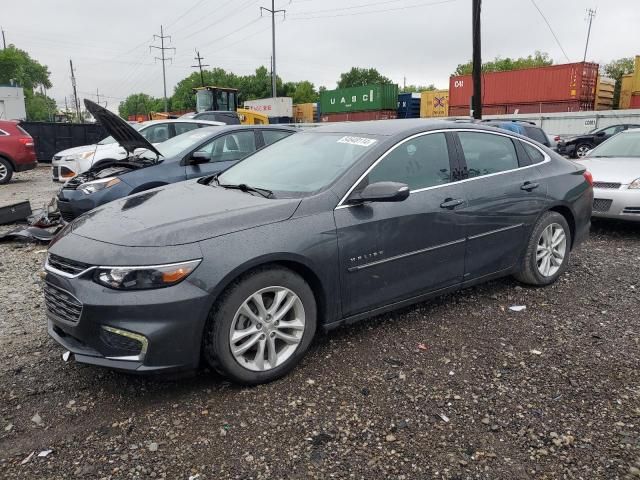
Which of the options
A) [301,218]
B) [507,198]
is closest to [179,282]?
[301,218]

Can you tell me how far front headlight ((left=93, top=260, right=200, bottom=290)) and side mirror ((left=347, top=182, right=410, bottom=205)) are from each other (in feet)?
4.05

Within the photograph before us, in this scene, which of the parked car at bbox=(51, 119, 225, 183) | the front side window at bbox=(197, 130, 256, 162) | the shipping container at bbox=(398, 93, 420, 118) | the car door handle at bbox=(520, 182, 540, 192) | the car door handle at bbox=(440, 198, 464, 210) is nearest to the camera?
the car door handle at bbox=(440, 198, 464, 210)

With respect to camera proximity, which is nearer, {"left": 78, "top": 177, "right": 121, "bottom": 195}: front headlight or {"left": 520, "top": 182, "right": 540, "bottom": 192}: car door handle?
{"left": 520, "top": 182, "right": 540, "bottom": 192}: car door handle

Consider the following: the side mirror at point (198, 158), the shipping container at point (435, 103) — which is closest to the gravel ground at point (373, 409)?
the side mirror at point (198, 158)

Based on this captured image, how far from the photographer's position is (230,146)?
24.0 ft

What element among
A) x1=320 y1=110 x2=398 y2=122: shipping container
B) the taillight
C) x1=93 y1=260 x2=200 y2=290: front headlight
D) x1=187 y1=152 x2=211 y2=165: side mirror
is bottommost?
x1=93 y1=260 x2=200 y2=290: front headlight

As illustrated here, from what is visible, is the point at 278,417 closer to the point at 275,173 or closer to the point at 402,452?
the point at 402,452

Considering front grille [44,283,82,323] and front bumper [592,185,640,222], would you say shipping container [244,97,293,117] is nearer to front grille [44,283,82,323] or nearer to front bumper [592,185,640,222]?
front bumper [592,185,640,222]

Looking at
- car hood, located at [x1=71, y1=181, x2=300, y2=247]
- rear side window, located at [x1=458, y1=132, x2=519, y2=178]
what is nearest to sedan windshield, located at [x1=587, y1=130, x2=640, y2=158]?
rear side window, located at [x1=458, y1=132, x2=519, y2=178]

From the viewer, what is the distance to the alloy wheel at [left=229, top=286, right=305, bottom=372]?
2961mm

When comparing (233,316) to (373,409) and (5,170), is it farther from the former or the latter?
(5,170)

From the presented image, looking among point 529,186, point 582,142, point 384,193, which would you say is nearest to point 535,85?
point 582,142

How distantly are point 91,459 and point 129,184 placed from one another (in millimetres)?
4375

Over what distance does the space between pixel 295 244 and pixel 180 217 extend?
0.71 metres
